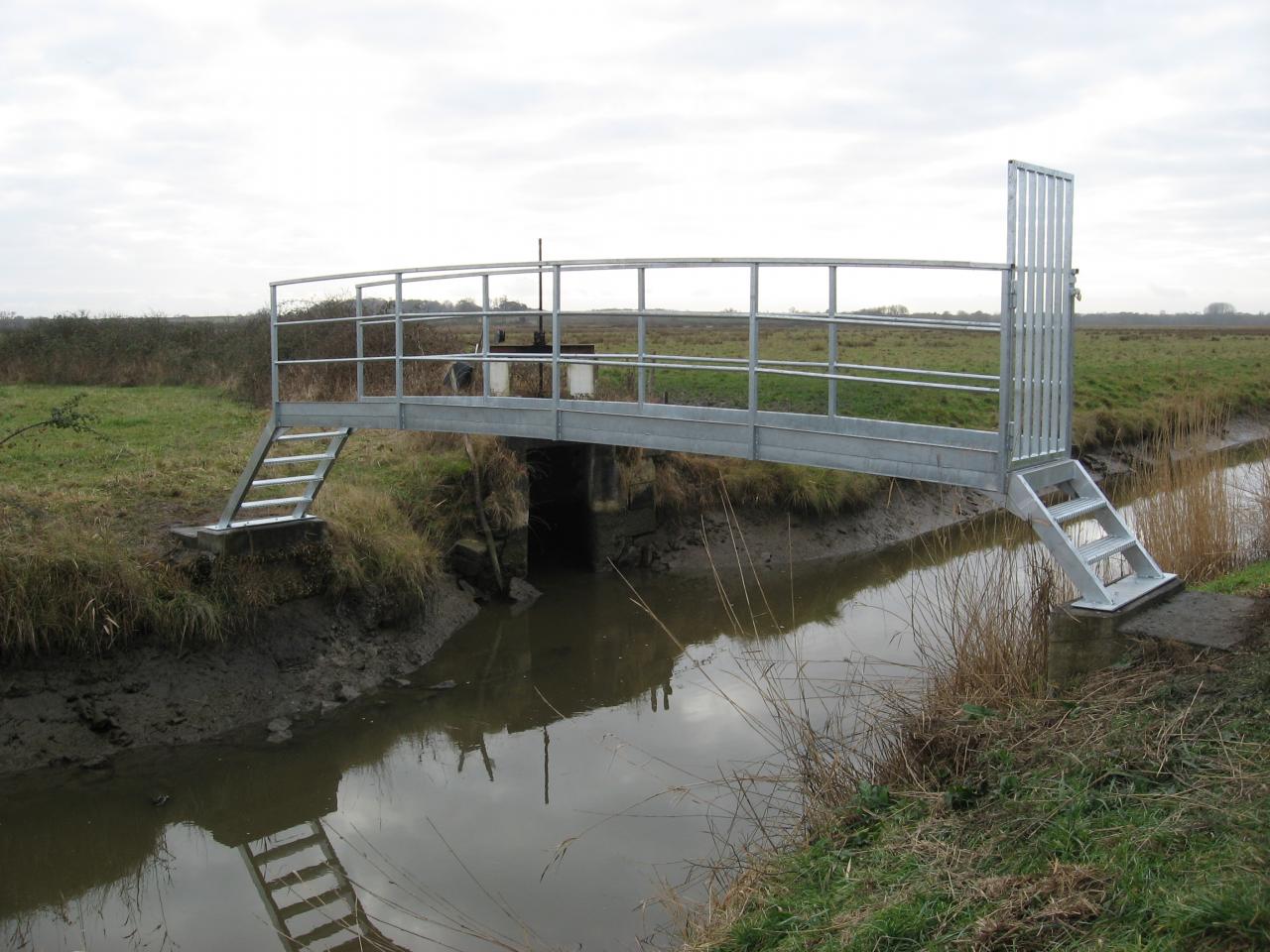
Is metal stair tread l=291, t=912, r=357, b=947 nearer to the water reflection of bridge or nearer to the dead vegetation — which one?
the water reflection of bridge

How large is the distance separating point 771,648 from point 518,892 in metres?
5.11

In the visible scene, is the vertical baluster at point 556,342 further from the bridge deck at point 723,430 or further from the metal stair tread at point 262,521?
the metal stair tread at point 262,521

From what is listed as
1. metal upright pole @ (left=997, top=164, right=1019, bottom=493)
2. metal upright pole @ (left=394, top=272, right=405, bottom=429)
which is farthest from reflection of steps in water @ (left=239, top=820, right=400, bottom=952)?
metal upright pole @ (left=997, top=164, right=1019, bottom=493)

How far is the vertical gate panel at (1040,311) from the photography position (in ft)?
20.7

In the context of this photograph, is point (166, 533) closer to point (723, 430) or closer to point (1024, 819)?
point (723, 430)

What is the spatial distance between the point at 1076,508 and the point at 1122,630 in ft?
3.10

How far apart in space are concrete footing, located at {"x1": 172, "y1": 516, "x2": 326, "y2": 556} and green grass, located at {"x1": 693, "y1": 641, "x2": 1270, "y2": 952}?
267 inches

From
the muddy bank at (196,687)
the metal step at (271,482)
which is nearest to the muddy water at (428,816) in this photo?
the muddy bank at (196,687)

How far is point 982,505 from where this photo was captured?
18.6 m

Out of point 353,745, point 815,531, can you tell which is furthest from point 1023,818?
point 815,531

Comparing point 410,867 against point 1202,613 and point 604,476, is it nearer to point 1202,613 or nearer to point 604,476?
point 1202,613

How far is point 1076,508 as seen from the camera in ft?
22.1

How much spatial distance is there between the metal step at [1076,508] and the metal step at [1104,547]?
0.20 metres

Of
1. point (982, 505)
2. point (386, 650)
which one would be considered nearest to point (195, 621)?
point (386, 650)
